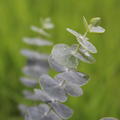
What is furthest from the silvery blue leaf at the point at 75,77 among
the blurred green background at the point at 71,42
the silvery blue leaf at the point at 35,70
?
the blurred green background at the point at 71,42

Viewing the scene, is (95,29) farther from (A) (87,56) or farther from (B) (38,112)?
(B) (38,112)

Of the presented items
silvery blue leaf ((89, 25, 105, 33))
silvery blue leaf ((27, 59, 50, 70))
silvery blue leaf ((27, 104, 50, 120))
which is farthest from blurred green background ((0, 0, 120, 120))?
silvery blue leaf ((89, 25, 105, 33))

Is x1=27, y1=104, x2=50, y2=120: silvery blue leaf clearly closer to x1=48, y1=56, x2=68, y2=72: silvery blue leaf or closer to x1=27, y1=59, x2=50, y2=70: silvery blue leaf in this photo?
x1=48, y1=56, x2=68, y2=72: silvery blue leaf

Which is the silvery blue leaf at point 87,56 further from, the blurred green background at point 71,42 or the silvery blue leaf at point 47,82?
the blurred green background at point 71,42

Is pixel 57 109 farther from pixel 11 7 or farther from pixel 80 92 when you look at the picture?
pixel 11 7

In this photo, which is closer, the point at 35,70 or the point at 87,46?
the point at 87,46

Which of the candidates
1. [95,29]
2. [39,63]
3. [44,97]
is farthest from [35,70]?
[95,29]

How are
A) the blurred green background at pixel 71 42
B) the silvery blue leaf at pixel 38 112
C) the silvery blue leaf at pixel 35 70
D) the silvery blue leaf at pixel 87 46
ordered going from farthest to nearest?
the blurred green background at pixel 71 42, the silvery blue leaf at pixel 35 70, the silvery blue leaf at pixel 38 112, the silvery blue leaf at pixel 87 46
